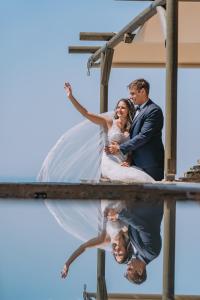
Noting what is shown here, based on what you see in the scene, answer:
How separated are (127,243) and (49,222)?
3.16 ft

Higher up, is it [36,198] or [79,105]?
[79,105]

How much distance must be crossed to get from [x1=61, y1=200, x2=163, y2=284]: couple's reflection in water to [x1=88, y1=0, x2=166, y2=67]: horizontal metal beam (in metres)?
2.17

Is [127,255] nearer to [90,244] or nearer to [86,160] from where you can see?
[90,244]

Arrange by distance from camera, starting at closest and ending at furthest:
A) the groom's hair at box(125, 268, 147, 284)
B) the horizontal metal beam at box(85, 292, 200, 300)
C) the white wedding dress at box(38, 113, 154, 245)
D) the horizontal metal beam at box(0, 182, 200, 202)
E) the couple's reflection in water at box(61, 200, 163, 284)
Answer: the horizontal metal beam at box(85, 292, 200, 300), the groom's hair at box(125, 268, 147, 284), the couple's reflection in water at box(61, 200, 163, 284), the horizontal metal beam at box(0, 182, 200, 202), the white wedding dress at box(38, 113, 154, 245)

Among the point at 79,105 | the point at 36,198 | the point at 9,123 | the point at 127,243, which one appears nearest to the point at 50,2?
the point at 9,123

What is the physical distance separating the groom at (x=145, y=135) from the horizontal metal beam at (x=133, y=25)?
0.47 meters

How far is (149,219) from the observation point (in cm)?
278

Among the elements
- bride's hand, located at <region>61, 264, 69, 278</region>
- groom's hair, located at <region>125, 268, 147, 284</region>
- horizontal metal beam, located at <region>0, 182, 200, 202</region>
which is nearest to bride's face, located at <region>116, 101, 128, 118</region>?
horizontal metal beam, located at <region>0, 182, 200, 202</region>

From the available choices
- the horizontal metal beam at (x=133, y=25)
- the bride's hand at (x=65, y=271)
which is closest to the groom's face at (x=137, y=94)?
the horizontal metal beam at (x=133, y=25)

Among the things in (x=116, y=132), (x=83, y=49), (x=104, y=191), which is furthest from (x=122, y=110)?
(x=83, y=49)

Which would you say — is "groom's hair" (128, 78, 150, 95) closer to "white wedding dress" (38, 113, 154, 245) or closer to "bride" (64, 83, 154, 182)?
"bride" (64, 83, 154, 182)

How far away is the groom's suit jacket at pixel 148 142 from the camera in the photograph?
4.93 meters

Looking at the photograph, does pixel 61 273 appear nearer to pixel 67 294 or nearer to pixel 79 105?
pixel 67 294

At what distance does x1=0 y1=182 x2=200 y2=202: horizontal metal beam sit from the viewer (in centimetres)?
393
